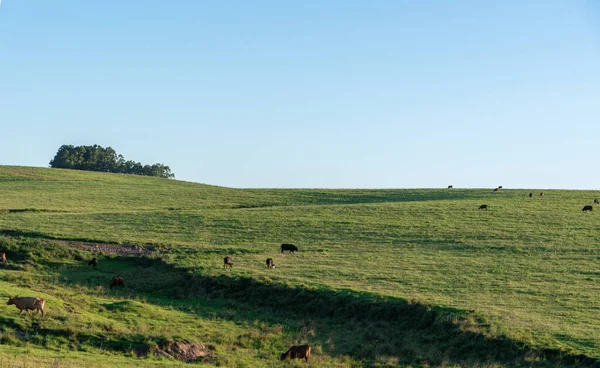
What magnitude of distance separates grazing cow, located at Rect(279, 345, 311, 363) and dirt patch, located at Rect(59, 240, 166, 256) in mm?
20346

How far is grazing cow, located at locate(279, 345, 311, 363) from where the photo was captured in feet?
71.5

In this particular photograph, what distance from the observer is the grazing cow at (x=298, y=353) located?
2178 centimetres

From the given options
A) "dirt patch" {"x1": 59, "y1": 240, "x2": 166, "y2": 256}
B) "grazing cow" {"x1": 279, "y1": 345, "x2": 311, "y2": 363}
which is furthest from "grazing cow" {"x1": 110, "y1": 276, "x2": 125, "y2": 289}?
"grazing cow" {"x1": 279, "y1": 345, "x2": 311, "y2": 363}

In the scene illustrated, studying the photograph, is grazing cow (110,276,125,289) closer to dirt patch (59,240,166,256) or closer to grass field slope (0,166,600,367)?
grass field slope (0,166,600,367)

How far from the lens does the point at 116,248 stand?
42.0 meters

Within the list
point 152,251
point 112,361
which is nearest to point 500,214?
point 152,251

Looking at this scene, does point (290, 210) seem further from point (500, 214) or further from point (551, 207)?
point (551, 207)

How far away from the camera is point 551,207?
60688mm

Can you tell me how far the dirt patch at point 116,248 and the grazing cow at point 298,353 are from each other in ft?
66.8

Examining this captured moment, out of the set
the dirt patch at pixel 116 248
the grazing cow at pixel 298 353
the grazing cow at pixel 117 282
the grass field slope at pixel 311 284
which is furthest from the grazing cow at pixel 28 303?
the dirt patch at pixel 116 248

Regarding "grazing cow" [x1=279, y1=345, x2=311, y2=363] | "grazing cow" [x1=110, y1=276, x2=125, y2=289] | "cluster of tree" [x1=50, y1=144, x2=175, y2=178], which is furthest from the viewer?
"cluster of tree" [x1=50, y1=144, x2=175, y2=178]

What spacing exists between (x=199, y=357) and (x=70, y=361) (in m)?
4.31

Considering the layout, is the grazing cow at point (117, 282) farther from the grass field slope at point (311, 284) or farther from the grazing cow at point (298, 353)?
the grazing cow at point (298, 353)

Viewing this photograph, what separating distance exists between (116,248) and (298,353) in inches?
910
